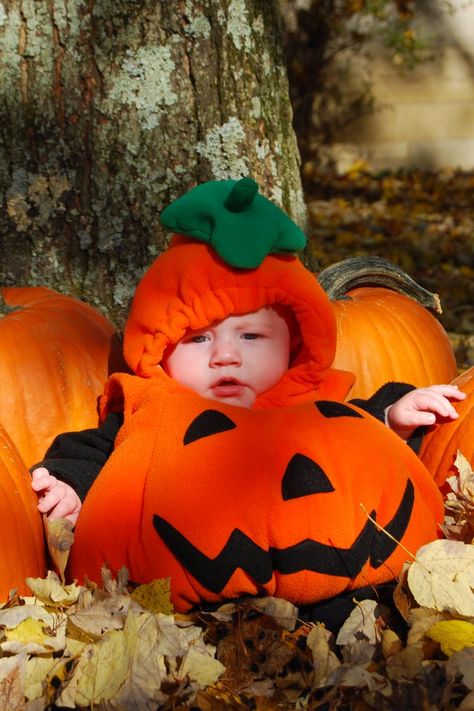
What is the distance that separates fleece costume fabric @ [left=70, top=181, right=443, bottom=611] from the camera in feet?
7.80

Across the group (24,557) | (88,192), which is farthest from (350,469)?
(88,192)

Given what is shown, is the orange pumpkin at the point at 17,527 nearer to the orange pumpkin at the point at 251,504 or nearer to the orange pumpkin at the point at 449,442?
the orange pumpkin at the point at 251,504

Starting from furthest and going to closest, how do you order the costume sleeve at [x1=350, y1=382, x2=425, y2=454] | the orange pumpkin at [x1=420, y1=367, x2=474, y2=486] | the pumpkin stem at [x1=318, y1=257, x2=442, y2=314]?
the pumpkin stem at [x1=318, y1=257, x2=442, y2=314]
the costume sleeve at [x1=350, y1=382, x2=425, y2=454]
the orange pumpkin at [x1=420, y1=367, x2=474, y2=486]

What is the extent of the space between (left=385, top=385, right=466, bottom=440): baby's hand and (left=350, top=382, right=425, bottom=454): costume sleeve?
0.9 inches

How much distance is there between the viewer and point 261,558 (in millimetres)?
2367

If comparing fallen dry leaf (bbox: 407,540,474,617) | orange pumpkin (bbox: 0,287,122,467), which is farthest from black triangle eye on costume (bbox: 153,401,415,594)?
orange pumpkin (bbox: 0,287,122,467)

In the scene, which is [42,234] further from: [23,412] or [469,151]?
[469,151]

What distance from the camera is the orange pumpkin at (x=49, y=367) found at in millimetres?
2914

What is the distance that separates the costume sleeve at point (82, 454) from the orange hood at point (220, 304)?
20 centimetres

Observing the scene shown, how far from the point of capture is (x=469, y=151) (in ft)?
32.9

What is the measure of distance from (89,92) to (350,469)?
1739 millimetres

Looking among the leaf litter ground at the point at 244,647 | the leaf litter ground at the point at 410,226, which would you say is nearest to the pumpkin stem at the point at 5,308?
the leaf litter ground at the point at 244,647

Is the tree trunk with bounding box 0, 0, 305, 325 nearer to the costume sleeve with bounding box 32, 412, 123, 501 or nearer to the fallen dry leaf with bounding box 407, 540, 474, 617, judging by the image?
the costume sleeve with bounding box 32, 412, 123, 501

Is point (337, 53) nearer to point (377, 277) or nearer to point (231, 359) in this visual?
point (377, 277)
